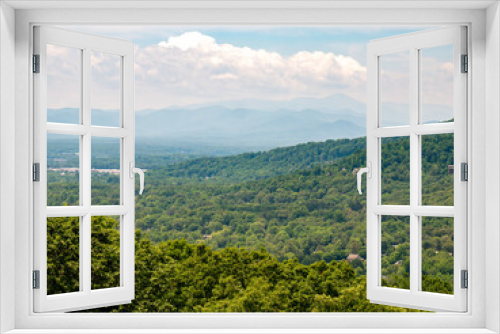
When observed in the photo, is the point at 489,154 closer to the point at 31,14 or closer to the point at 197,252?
the point at 31,14

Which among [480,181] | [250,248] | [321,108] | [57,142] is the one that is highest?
[321,108]

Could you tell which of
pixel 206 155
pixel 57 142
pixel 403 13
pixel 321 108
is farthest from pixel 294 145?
pixel 403 13

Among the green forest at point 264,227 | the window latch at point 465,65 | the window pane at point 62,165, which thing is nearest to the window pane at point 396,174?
the green forest at point 264,227

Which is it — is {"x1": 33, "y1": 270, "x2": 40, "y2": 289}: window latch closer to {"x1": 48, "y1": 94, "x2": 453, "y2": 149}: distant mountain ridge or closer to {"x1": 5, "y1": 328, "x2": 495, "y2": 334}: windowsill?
{"x1": 5, "y1": 328, "x2": 495, "y2": 334}: windowsill

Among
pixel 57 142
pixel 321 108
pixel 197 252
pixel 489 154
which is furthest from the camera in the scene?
pixel 321 108

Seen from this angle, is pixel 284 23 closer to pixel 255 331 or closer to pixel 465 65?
pixel 465 65

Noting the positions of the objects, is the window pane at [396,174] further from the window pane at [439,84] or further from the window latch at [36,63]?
the window latch at [36,63]
